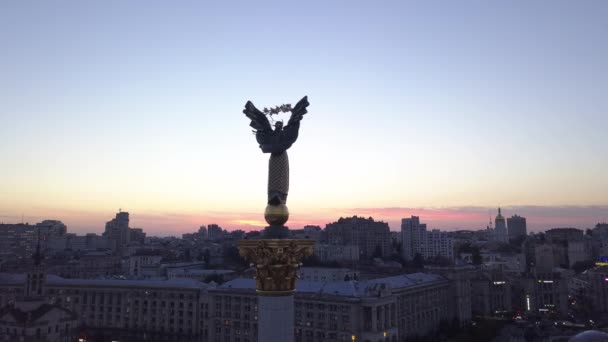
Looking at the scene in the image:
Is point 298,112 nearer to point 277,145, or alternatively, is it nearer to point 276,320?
point 277,145

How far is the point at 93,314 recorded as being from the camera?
69438 millimetres

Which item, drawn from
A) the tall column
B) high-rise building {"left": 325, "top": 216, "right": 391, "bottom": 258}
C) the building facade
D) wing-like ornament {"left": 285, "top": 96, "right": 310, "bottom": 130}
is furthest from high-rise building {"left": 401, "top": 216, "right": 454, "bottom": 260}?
the tall column

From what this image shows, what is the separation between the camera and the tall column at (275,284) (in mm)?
11023

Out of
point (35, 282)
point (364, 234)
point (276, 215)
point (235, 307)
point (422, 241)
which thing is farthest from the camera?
point (422, 241)

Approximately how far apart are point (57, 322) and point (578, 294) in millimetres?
89229

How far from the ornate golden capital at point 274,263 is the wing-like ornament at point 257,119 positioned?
2849 millimetres

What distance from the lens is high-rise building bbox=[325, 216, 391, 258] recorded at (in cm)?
16662

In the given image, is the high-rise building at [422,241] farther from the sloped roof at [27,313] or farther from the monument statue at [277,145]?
the monument statue at [277,145]

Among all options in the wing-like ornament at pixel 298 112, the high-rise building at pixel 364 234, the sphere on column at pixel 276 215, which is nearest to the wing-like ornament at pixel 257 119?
the wing-like ornament at pixel 298 112

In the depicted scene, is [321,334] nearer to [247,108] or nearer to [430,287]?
[430,287]

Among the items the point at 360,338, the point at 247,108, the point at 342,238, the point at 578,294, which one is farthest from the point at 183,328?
the point at 342,238

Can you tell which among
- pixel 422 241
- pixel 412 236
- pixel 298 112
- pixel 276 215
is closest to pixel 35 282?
pixel 276 215

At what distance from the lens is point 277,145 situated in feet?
40.2

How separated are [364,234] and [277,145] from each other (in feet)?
517
